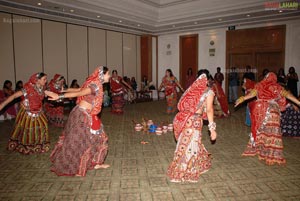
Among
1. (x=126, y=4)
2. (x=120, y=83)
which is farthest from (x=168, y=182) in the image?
(x=126, y=4)

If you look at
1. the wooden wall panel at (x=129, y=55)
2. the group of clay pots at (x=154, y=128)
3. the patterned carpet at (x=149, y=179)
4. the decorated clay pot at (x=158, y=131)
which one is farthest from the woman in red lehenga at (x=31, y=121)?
the wooden wall panel at (x=129, y=55)

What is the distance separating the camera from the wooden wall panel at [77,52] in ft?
33.2

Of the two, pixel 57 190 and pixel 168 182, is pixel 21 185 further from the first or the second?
pixel 168 182

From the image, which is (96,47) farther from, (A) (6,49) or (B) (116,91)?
(B) (116,91)

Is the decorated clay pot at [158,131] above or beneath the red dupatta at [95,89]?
beneath

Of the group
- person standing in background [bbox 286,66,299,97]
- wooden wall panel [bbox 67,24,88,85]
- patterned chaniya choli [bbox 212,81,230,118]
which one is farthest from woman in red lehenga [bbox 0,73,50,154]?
person standing in background [bbox 286,66,299,97]

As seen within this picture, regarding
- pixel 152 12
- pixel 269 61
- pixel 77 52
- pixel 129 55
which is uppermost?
pixel 152 12

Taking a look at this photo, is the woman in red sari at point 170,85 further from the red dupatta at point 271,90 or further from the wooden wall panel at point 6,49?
the wooden wall panel at point 6,49

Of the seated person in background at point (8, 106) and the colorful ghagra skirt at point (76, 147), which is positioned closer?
the colorful ghagra skirt at point (76, 147)

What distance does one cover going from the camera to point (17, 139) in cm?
416

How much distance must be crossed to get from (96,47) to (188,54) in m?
4.84

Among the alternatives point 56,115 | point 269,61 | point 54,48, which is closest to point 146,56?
point 54,48

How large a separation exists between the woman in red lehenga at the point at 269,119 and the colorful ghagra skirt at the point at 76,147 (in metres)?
2.32

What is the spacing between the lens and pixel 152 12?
10.2 metres
